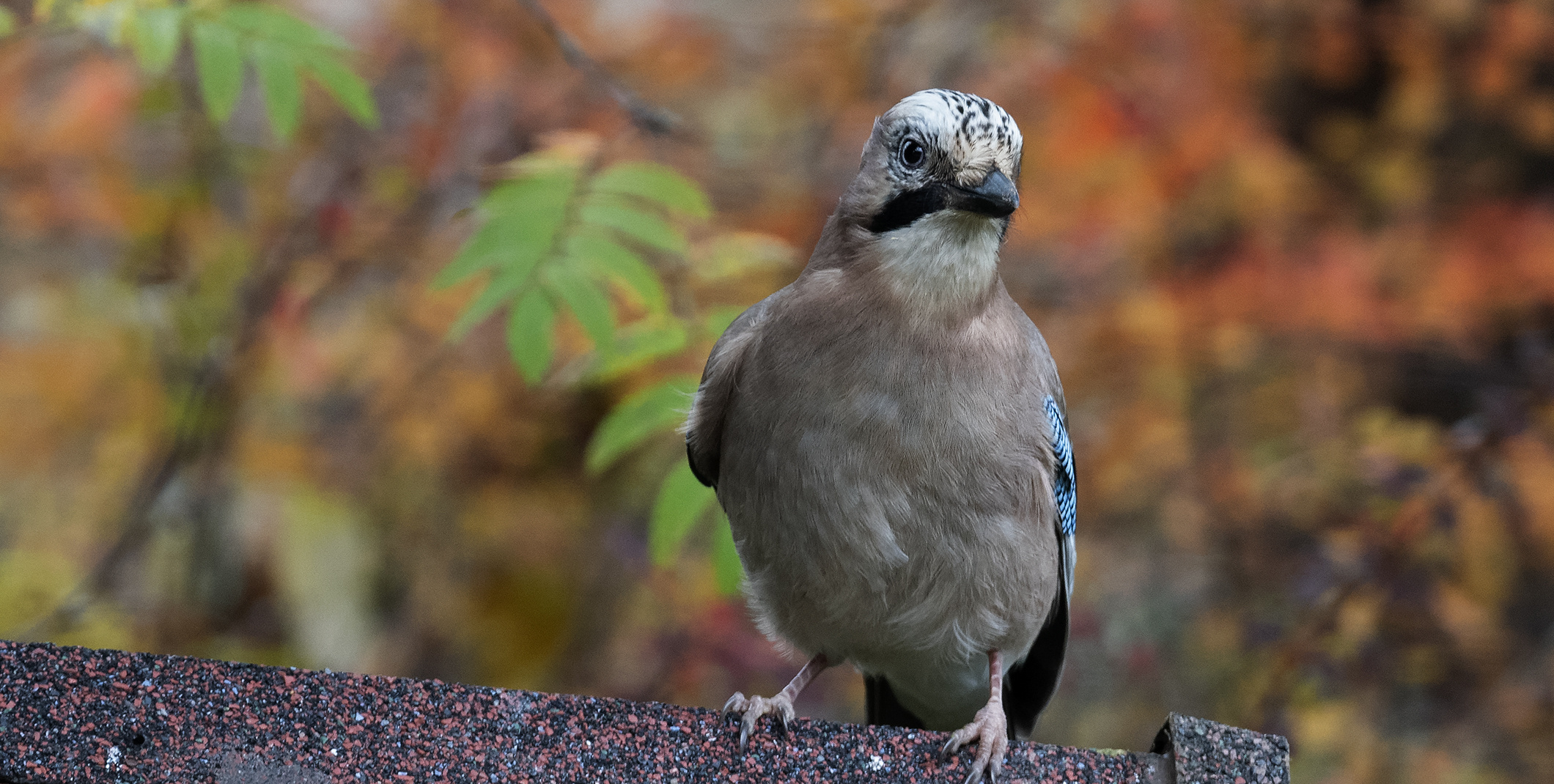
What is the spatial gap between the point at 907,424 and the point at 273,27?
2.04m

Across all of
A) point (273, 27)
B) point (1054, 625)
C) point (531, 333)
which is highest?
point (273, 27)

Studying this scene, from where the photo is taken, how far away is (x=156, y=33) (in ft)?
10.8

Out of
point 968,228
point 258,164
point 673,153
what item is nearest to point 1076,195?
point 673,153

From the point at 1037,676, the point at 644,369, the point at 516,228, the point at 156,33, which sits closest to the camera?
the point at 156,33

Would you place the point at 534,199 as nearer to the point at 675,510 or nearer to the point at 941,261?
the point at 675,510

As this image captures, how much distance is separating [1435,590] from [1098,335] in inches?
71.5

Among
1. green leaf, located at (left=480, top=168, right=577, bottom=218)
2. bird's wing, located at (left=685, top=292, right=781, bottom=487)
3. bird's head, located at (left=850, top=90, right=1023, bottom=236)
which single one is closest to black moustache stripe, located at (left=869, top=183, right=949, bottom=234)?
bird's head, located at (left=850, top=90, right=1023, bottom=236)

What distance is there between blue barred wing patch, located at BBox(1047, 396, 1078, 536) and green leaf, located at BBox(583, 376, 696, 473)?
97cm

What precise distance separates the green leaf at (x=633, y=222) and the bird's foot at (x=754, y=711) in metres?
1.32

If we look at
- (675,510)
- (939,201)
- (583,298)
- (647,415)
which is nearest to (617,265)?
(583,298)

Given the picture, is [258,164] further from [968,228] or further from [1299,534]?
[1299,534]

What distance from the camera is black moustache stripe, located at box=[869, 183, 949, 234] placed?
301 centimetres

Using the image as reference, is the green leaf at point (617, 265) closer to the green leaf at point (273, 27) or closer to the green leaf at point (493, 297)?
the green leaf at point (493, 297)

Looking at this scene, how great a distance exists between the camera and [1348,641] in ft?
16.3
